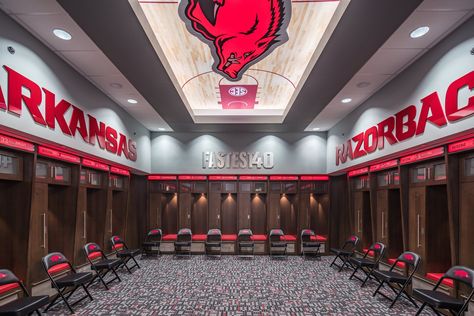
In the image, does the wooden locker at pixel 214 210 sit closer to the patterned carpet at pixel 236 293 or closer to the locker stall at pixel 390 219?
the patterned carpet at pixel 236 293

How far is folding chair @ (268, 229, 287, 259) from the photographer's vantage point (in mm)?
7493

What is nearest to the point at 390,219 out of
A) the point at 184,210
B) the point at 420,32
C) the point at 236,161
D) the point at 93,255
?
the point at 420,32

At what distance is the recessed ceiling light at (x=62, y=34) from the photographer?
318cm

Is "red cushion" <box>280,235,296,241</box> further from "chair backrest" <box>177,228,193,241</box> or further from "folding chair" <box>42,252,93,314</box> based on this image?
"folding chair" <box>42,252,93,314</box>

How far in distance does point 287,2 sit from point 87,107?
3.71 m

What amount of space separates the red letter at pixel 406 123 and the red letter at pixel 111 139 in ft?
17.7

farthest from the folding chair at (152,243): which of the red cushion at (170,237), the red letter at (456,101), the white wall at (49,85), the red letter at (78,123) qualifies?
the red letter at (456,101)

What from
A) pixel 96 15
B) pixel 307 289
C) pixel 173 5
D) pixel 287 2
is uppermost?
pixel 173 5

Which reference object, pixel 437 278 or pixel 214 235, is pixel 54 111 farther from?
pixel 437 278

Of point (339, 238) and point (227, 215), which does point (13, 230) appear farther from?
point (339, 238)

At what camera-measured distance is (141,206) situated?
8.20 meters

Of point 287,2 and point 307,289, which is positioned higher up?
point 287,2

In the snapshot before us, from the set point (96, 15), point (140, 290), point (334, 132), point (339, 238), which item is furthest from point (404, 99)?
point (140, 290)

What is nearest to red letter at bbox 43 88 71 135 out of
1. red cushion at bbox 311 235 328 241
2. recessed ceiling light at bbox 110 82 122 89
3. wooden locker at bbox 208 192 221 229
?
recessed ceiling light at bbox 110 82 122 89
